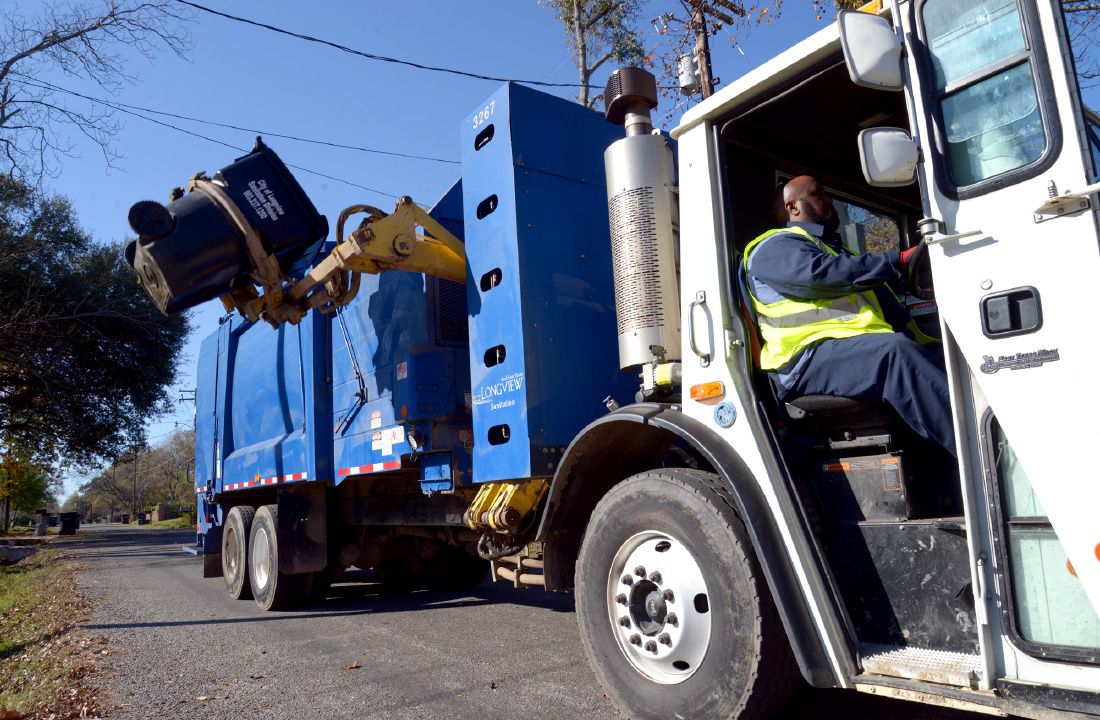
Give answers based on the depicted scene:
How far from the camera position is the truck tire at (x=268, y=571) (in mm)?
6992

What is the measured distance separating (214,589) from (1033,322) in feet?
30.4

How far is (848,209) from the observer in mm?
3891

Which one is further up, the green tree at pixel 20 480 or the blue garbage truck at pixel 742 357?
the green tree at pixel 20 480

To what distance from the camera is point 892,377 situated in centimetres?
258

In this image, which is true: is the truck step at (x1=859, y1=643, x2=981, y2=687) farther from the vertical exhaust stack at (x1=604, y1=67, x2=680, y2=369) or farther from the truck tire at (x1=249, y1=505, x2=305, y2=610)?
the truck tire at (x1=249, y1=505, x2=305, y2=610)

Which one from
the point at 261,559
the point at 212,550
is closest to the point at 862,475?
the point at 261,559

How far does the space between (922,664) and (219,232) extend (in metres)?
4.77

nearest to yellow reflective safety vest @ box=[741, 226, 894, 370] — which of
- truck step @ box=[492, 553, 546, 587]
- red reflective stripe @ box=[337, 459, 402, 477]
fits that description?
truck step @ box=[492, 553, 546, 587]

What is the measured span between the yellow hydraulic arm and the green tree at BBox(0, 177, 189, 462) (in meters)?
14.7

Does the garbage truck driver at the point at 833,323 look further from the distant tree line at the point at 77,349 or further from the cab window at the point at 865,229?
the distant tree line at the point at 77,349

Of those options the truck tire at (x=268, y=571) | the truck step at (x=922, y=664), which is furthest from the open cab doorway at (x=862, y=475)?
the truck tire at (x=268, y=571)

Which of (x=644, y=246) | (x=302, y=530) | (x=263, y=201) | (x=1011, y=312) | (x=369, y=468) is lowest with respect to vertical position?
(x=302, y=530)

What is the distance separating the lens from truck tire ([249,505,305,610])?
22.9ft

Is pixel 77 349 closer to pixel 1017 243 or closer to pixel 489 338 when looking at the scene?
pixel 489 338
